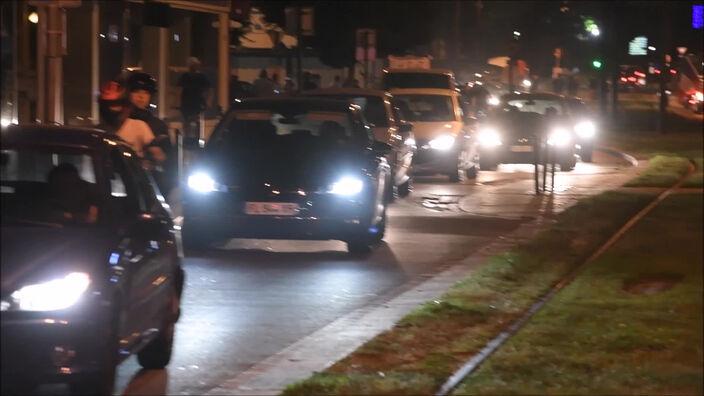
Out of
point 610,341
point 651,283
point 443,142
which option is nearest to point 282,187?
point 651,283

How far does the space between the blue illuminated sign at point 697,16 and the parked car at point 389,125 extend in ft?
73.2

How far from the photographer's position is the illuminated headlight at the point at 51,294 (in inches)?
274

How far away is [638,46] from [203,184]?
38.6 metres

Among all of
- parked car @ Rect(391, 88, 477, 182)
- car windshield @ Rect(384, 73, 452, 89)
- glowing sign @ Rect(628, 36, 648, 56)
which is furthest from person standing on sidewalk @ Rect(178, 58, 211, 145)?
glowing sign @ Rect(628, 36, 648, 56)

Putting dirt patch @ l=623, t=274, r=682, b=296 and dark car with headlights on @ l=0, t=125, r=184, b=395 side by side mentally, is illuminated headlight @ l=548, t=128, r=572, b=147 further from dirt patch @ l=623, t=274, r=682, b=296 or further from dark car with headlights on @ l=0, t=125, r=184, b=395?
dark car with headlights on @ l=0, t=125, r=184, b=395

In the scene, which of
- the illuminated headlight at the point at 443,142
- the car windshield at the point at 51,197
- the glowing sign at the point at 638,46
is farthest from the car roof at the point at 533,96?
the car windshield at the point at 51,197

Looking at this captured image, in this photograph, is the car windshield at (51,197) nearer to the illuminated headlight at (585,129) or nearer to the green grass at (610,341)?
the green grass at (610,341)

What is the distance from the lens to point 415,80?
3203cm

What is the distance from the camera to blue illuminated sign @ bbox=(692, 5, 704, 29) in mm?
42531

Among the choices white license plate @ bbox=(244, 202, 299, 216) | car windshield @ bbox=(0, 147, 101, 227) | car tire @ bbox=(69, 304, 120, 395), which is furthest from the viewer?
white license plate @ bbox=(244, 202, 299, 216)

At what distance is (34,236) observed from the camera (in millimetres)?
7293

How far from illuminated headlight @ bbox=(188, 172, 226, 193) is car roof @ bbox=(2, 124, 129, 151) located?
6.08 meters

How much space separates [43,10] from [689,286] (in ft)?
22.8

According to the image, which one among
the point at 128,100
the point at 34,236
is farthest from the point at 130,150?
the point at 128,100
